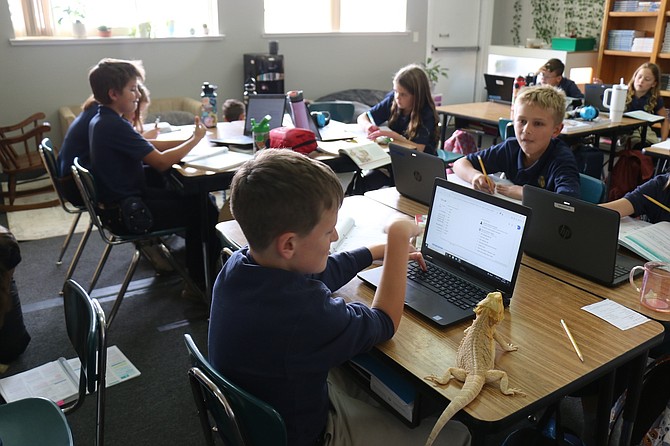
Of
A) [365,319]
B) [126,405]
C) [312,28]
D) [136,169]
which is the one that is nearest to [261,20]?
[312,28]

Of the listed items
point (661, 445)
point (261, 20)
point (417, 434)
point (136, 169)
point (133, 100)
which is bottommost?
point (661, 445)

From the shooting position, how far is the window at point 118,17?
507cm

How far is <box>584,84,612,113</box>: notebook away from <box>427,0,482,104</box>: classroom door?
305cm

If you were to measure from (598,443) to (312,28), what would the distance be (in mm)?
5815

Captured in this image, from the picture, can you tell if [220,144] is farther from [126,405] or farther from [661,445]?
[661,445]

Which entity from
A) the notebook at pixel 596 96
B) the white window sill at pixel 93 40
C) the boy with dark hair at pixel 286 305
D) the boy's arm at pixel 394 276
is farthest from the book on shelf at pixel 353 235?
the white window sill at pixel 93 40

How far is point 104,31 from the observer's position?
17.2ft

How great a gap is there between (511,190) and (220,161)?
1335 millimetres

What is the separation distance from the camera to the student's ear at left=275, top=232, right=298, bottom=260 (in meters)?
1.14

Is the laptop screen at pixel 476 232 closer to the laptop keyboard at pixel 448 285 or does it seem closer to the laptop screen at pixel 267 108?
the laptop keyboard at pixel 448 285

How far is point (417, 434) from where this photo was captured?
1315 mm

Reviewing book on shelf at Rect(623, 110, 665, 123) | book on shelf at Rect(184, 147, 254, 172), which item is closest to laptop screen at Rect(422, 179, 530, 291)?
book on shelf at Rect(184, 147, 254, 172)

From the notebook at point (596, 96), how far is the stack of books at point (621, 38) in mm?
2309

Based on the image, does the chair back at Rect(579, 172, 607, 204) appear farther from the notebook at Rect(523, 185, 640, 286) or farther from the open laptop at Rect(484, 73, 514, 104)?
the open laptop at Rect(484, 73, 514, 104)
